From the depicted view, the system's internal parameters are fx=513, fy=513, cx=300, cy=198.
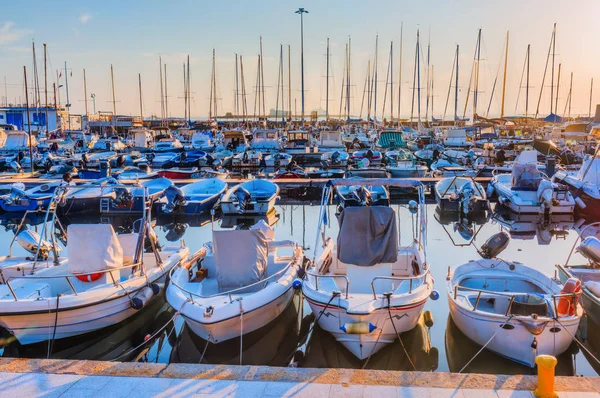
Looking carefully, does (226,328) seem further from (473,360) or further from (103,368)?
(473,360)

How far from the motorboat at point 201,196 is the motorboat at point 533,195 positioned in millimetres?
11716

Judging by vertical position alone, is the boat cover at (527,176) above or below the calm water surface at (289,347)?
above

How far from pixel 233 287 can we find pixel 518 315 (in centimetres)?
461

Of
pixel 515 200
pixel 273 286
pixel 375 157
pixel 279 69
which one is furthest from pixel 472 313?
pixel 279 69

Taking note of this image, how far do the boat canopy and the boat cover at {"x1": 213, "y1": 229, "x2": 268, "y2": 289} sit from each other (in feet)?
98.6

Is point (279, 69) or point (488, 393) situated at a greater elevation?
point (279, 69)

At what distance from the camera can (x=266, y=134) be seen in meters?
36.7

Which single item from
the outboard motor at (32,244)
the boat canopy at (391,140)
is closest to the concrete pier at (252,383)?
the outboard motor at (32,244)

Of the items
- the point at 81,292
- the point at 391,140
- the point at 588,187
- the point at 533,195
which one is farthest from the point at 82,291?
the point at 391,140

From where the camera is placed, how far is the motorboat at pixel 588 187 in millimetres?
19500

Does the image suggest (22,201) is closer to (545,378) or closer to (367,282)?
(367,282)

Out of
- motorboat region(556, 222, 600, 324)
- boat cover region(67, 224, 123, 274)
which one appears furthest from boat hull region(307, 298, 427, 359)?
boat cover region(67, 224, 123, 274)

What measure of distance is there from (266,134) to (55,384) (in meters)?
31.7

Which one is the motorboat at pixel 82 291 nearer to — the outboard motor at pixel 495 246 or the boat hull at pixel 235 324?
the boat hull at pixel 235 324
